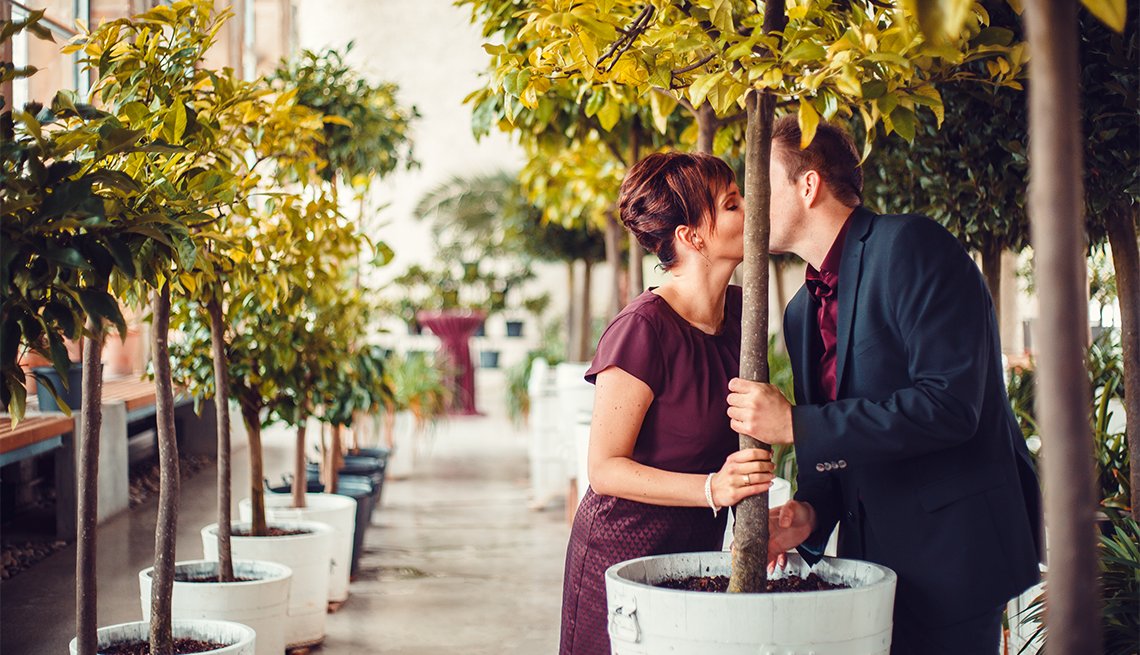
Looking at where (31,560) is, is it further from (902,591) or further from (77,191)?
(902,591)

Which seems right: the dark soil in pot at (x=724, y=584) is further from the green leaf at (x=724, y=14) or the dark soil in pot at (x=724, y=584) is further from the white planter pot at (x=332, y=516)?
the white planter pot at (x=332, y=516)

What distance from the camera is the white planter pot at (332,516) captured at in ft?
13.4

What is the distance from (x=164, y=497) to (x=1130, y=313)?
2.46 m

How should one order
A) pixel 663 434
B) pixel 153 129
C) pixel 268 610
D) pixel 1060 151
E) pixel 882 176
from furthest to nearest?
pixel 882 176 < pixel 268 610 < pixel 153 129 < pixel 663 434 < pixel 1060 151

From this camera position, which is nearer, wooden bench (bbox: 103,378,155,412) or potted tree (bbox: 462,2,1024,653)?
potted tree (bbox: 462,2,1024,653)

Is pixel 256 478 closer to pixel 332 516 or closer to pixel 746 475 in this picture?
pixel 332 516

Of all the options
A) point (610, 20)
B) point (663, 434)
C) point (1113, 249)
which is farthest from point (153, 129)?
point (1113, 249)

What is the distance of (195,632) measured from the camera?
2574 millimetres

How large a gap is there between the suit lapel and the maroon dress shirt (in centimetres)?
6

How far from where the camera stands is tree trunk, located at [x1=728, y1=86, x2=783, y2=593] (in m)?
1.51

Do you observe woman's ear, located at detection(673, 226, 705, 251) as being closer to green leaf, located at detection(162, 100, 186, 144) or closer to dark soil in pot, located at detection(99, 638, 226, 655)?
green leaf, located at detection(162, 100, 186, 144)

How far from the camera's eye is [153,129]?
2.06m

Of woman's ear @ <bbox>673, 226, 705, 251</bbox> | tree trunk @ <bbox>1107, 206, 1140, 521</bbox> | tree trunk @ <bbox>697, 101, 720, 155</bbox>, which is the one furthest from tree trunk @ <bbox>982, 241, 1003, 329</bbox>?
woman's ear @ <bbox>673, 226, 705, 251</bbox>

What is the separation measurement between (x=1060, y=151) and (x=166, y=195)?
5.01ft
